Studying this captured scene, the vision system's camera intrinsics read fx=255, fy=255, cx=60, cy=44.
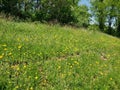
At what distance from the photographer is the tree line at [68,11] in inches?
1692

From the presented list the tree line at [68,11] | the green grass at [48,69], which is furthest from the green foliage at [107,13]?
the green grass at [48,69]

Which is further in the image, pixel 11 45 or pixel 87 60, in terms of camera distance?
pixel 87 60

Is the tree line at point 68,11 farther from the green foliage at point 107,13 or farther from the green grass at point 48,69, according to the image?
the green grass at point 48,69

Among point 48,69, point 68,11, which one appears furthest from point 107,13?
point 48,69

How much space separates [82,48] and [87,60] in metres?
2.85

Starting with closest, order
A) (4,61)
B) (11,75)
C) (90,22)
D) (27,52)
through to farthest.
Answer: (11,75) < (4,61) < (27,52) < (90,22)

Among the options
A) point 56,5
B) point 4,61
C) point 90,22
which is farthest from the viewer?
point 90,22

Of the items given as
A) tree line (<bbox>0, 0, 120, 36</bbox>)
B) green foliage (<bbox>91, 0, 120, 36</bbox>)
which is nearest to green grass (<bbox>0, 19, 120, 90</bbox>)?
tree line (<bbox>0, 0, 120, 36</bbox>)

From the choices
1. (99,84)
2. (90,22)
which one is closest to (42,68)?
(99,84)

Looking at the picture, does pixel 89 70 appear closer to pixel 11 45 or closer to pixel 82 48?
pixel 11 45

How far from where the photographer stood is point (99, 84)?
30.4ft

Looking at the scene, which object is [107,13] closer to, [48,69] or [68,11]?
[68,11]

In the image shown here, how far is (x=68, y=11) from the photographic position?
50625 millimetres

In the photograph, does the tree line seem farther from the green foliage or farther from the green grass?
the green grass
